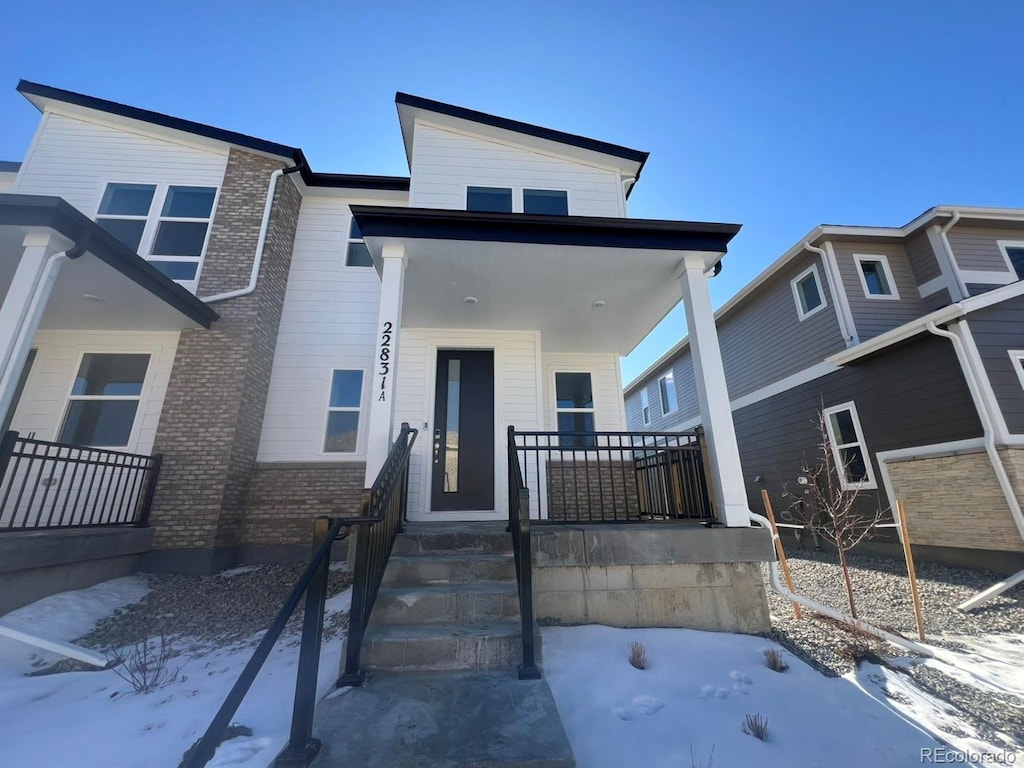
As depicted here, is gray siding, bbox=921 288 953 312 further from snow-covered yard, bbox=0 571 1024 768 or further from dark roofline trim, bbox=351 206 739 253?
snow-covered yard, bbox=0 571 1024 768

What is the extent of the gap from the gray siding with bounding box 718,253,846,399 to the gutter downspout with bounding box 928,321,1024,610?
2112mm

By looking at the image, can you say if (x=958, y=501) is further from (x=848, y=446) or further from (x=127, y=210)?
(x=127, y=210)

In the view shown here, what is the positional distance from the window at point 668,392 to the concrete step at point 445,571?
12719mm

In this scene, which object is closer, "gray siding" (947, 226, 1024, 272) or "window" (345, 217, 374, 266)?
"window" (345, 217, 374, 266)

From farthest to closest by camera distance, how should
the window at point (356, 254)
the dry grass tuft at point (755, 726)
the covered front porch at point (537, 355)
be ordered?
1. the window at point (356, 254)
2. the covered front porch at point (537, 355)
3. the dry grass tuft at point (755, 726)

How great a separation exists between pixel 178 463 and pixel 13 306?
8.26ft

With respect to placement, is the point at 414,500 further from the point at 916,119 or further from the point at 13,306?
the point at 916,119

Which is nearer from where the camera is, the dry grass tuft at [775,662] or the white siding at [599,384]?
the dry grass tuft at [775,662]

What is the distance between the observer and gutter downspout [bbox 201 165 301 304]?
Result: 21.5ft

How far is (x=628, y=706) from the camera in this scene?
245cm

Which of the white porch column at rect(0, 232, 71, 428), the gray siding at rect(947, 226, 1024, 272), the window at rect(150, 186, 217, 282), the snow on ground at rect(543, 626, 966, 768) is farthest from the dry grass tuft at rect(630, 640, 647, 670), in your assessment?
the gray siding at rect(947, 226, 1024, 272)

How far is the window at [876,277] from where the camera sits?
29.6 feet

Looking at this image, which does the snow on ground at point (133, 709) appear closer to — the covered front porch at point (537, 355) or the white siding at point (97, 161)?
the covered front porch at point (537, 355)

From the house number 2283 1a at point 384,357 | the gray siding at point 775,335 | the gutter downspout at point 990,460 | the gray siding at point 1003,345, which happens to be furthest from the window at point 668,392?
the house number 2283 1a at point 384,357
